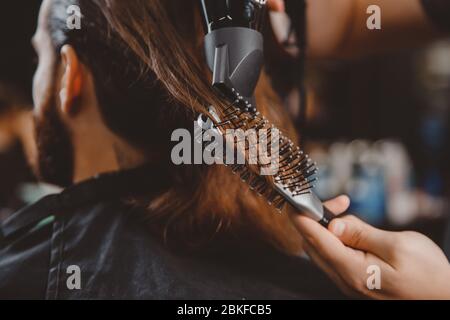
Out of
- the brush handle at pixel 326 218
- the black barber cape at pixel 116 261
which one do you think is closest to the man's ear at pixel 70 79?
the black barber cape at pixel 116 261

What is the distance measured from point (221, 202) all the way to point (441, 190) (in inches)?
45.0

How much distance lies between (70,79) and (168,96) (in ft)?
0.64

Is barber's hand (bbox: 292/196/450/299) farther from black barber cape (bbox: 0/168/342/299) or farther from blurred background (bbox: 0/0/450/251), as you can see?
blurred background (bbox: 0/0/450/251)

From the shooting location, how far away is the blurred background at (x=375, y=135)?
119 cm

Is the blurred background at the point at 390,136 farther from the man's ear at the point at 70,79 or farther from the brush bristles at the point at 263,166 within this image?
the man's ear at the point at 70,79

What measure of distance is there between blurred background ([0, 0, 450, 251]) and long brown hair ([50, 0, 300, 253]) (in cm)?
23

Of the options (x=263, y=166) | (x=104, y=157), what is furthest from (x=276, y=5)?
(x=104, y=157)

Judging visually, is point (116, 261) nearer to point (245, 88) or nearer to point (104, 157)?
point (104, 157)

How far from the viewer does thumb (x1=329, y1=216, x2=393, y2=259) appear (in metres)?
0.81
